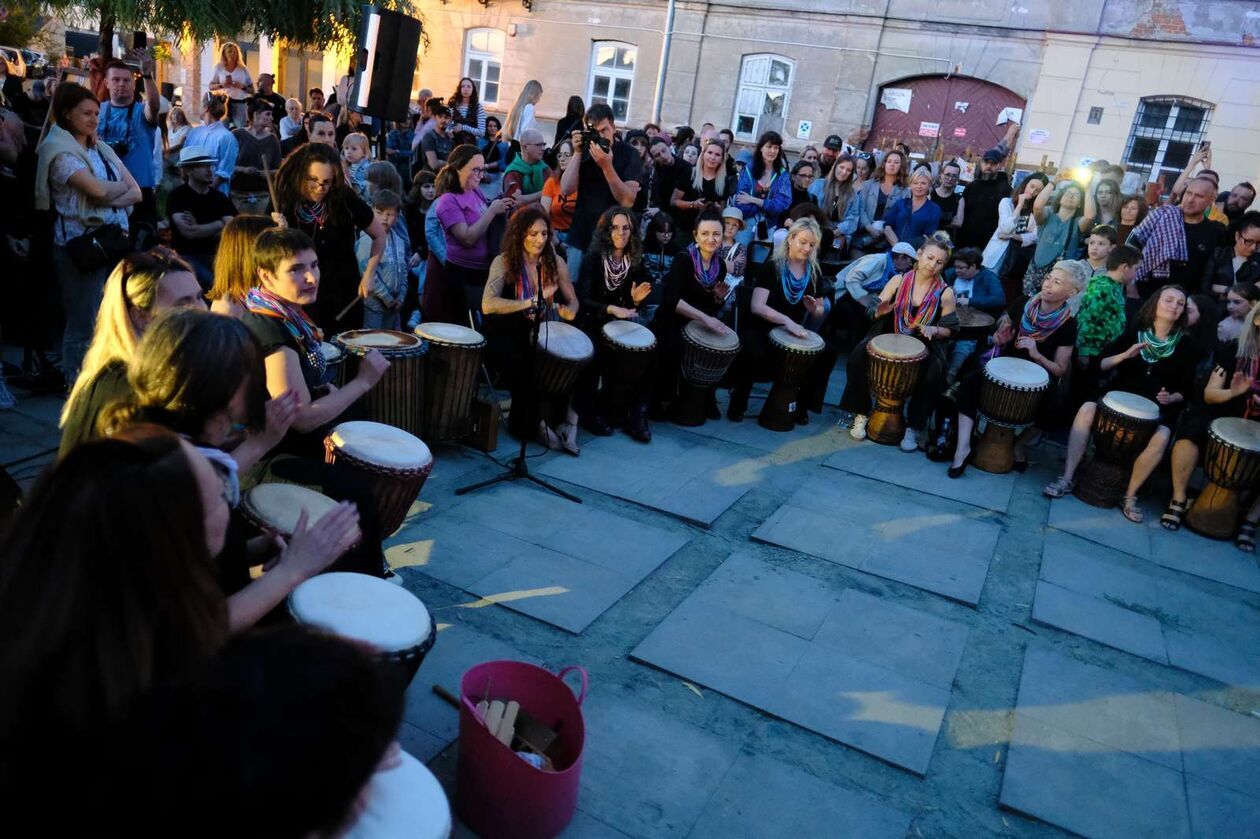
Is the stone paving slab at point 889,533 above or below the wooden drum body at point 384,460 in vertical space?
below

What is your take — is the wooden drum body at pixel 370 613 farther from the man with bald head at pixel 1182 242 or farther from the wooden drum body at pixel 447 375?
the man with bald head at pixel 1182 242

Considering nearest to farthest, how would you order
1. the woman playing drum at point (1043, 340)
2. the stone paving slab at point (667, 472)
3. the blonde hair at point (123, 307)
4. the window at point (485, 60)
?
1. the blonde hair at point (123, 307)
2. the stone paving slab at point (667, 472)
3. the woman playing drum at point (1043, 340)
4. the window at point (485, 60)

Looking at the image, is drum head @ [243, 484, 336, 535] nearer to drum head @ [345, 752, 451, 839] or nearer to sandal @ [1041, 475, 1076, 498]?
drum head @ [345, 752, 451, 839]

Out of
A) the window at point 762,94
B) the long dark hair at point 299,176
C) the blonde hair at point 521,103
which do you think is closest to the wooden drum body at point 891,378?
the long dark hair at point 299,176

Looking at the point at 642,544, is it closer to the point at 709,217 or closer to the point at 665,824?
the point at 665,824

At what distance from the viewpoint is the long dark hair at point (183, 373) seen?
2.20 meters

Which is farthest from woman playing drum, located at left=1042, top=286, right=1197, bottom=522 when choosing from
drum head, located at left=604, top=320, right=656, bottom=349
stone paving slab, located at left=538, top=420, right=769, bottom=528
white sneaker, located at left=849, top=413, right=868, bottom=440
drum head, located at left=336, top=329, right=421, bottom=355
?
drum head, located at left=336, top=329, right=421, bottom=355

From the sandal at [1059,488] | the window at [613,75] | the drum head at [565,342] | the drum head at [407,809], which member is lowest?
the sandal at [1059,488]

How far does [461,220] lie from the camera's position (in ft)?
18.3

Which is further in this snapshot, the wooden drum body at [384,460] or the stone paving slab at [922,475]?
the stone paving slab at [922,475]

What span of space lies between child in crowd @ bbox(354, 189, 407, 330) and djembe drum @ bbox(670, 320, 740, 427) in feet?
6.25

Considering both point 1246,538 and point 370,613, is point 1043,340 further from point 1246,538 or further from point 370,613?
point 370,613

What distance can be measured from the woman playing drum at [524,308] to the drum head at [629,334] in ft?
0.90

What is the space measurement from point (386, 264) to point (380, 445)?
243cm
